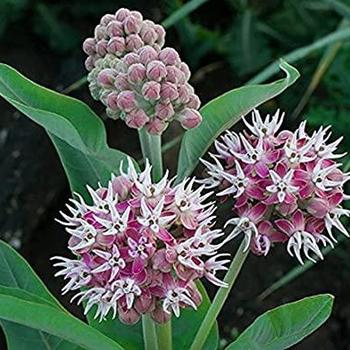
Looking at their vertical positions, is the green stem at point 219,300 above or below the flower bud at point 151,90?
below

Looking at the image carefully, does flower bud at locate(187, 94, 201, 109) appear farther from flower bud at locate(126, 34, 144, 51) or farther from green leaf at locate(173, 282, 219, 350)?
green leaf at locate(173, 282, 219, 350)

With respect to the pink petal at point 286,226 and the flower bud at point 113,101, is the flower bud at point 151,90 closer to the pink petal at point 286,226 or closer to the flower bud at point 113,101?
the flower bud at point 113,101

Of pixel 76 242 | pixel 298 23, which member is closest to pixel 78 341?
pixel 76 242

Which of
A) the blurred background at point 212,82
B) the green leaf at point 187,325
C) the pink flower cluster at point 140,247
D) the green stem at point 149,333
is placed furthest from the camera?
the blurred background at point 212,82

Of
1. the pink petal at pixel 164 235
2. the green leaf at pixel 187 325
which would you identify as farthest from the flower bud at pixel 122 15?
the green leaf at pixel 187 325

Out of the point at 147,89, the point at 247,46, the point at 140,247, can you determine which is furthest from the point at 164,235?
the point at 247,46

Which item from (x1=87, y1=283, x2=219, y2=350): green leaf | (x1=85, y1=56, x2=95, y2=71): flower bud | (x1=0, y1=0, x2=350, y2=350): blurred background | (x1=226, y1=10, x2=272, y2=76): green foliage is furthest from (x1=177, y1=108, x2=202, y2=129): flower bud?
(x1=226, y1=10, x2=272, y2=76): green foliage

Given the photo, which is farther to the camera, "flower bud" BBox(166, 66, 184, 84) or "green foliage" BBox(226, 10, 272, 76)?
"green foliage" BBox(226, 10, 272, 76)
